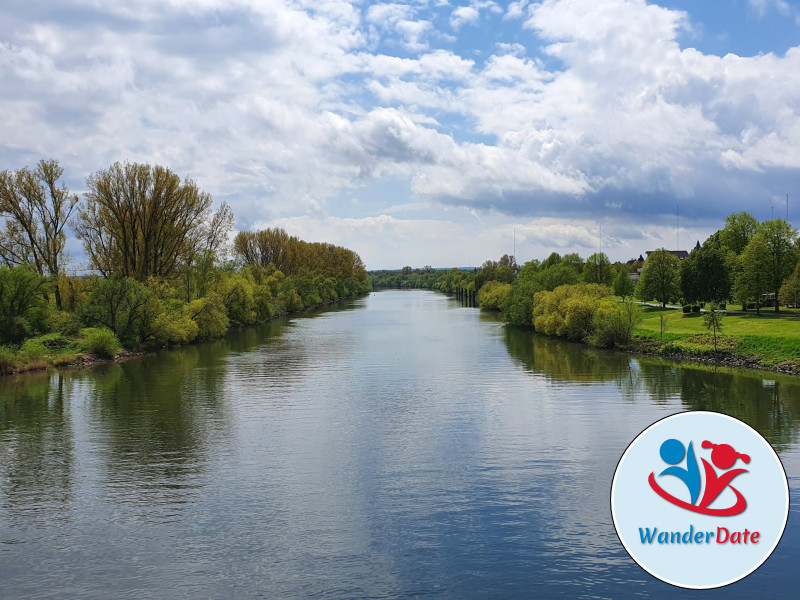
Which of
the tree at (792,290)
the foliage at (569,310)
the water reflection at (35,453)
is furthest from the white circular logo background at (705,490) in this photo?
the tree at (792,290)

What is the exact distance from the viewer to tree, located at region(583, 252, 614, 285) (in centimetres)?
9350

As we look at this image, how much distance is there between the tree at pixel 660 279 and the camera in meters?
72.1

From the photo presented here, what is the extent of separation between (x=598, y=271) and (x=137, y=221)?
6125 cm

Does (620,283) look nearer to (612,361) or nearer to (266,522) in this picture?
(612,361)

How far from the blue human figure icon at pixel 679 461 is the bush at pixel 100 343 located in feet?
143

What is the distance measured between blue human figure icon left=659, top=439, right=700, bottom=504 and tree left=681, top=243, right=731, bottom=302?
193 ft

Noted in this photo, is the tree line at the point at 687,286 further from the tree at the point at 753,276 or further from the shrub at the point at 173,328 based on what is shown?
the shrub at the point at 173,328

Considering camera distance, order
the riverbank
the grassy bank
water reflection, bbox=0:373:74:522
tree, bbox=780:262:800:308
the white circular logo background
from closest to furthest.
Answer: the white circular logo background < water reflection, bbox=0:373:74:522 < the riverbank < the grassy bank < tree, bbox=780:262:800:308

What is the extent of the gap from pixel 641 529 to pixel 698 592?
16.5 feet

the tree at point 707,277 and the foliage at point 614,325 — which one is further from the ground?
the tree at point 707,277

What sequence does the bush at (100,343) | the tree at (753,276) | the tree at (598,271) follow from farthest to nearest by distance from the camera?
the tree at (598,271)
the tree at (753,276)
the bush at (100,343)

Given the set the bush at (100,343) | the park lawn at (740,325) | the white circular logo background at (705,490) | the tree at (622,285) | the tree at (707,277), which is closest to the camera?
the white circular logo background at (705,490)

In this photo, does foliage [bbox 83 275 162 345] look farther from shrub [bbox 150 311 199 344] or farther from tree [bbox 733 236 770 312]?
tree [bbox 733 236 770 312]

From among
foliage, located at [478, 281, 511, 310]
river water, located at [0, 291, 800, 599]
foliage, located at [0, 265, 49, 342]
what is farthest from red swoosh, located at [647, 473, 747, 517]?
foliage, located at [478, 281, 511, 310]
